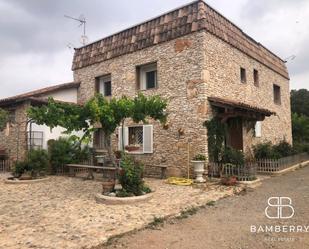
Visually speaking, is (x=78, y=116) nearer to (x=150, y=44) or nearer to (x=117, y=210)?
(x=117, y=210)

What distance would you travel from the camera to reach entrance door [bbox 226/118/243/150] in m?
14.1

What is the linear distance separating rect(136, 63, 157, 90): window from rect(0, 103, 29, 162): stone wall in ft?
18.1

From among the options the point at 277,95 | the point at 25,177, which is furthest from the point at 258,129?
the point at 25,177

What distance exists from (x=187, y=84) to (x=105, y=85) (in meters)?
5.98

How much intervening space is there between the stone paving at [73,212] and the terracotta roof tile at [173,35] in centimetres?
670

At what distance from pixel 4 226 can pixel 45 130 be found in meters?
9.50

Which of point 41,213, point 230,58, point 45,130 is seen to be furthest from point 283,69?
point 41,213

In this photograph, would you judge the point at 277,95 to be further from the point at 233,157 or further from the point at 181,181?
the point at 181,181

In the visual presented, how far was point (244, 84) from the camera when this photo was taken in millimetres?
15234

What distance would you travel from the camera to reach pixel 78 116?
8.77 meters

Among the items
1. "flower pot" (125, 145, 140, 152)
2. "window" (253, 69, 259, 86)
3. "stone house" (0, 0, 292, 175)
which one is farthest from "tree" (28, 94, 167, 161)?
"window" (253, 69, 259, 86)

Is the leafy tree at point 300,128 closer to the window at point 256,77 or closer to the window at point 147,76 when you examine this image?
the window at point 256,77

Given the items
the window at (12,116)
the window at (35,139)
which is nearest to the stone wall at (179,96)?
the window at (35,139)

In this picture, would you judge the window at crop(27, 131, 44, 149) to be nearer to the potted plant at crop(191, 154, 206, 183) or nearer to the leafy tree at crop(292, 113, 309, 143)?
the potted plant at crop(191, 154, 206, 183)
